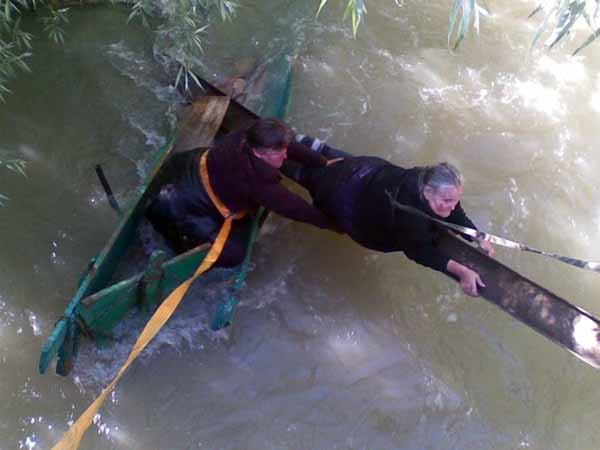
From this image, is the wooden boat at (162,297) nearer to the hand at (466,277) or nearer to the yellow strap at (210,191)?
the hand at (466,277)

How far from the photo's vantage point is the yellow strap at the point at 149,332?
10.5 ft

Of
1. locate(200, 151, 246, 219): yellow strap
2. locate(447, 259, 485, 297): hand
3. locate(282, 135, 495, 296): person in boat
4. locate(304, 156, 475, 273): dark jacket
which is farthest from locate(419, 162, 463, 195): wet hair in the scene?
locate(200, 151, 246, 219): yellow strap

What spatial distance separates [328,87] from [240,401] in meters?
3.22

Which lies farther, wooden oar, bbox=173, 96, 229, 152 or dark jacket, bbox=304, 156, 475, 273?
wooden oar, bbox=173, 96, 229, 152

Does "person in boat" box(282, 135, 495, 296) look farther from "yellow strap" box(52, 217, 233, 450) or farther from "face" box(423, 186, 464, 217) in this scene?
"yellow strap" box(52, 217, 233, 450)

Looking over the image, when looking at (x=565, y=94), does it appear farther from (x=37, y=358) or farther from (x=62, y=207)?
(x=37, y=358)

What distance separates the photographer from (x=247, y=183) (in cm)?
368

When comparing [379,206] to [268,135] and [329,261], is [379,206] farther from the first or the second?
[329,261]

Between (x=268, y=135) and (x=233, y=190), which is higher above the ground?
(x=268, y=135)

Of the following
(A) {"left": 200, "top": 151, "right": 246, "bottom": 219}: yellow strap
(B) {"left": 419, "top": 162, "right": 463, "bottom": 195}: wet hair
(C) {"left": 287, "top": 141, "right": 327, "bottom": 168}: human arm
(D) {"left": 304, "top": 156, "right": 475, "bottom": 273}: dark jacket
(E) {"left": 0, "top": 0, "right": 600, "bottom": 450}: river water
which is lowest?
(E) {"left": 0, "top": 0, "right": 600, "bottom": 450}: river water

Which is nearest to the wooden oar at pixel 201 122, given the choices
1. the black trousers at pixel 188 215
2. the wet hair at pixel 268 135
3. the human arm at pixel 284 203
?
the black trousers at pixel 188 215

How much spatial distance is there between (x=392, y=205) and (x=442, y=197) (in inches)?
13.3

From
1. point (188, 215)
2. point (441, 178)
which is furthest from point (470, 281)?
point (188, 215)

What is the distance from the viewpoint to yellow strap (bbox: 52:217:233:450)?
3.19m
